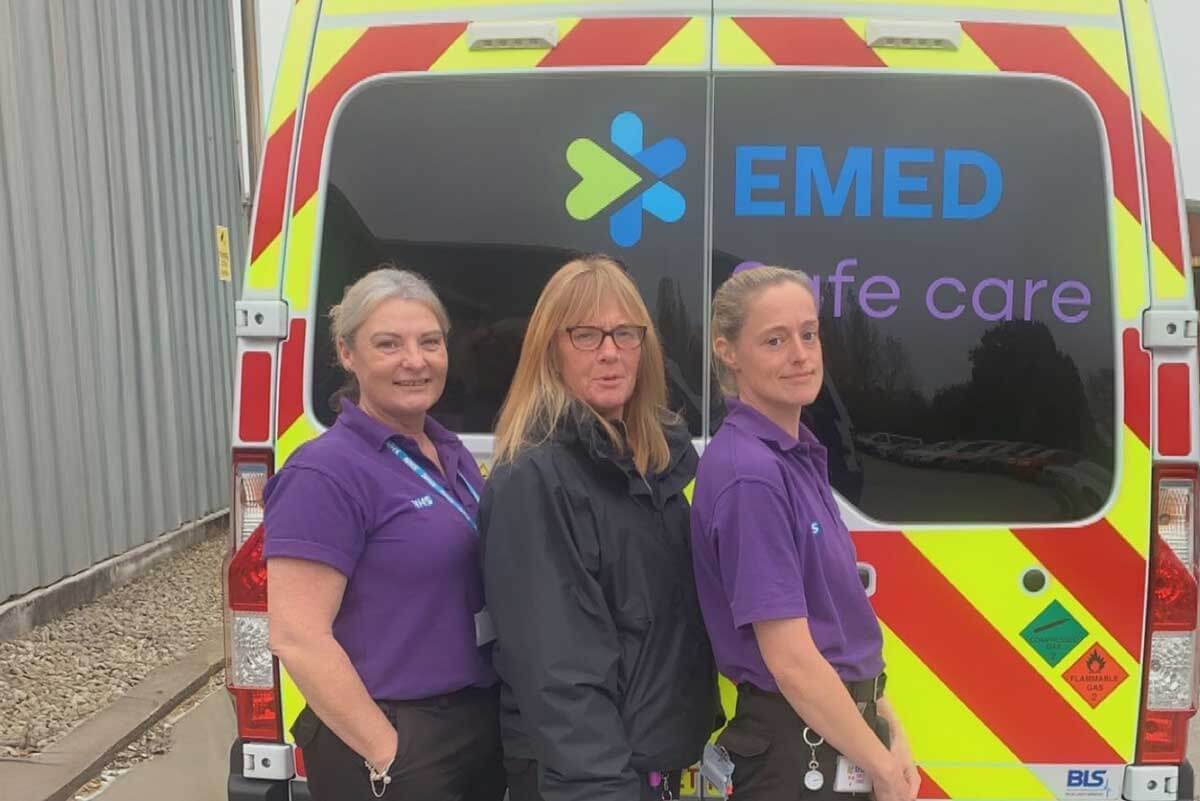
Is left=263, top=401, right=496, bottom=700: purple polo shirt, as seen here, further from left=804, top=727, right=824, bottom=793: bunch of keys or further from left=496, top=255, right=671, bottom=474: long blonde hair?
left=804, top=727, right=824, bottom=793: bunch of keys

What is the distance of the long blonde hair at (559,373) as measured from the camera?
1.48 meters

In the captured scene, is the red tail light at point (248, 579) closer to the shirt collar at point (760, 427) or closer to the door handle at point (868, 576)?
the shirt collar at point (760, 427)

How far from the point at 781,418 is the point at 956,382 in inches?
21.9

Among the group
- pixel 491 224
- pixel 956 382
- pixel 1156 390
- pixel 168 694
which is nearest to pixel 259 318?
pixel 491 224

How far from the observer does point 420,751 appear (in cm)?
156

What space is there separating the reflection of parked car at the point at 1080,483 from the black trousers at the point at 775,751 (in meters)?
0.72

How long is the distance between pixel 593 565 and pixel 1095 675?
1.25 m

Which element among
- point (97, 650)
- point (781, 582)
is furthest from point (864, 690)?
point (97, 650)

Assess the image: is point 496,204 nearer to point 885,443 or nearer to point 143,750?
point 885,443

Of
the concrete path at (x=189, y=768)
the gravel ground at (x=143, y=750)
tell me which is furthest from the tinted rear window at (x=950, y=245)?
the gravel ground at (x=143, y=750)

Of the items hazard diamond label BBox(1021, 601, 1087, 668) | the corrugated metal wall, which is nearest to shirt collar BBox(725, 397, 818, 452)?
hazard diamond label BBox(1021, 601, 1087, 668)

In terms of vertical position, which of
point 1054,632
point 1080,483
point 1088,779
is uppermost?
point 1080,483

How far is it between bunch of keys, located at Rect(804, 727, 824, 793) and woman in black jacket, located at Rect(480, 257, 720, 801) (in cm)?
18

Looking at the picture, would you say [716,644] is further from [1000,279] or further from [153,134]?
[153,134]
